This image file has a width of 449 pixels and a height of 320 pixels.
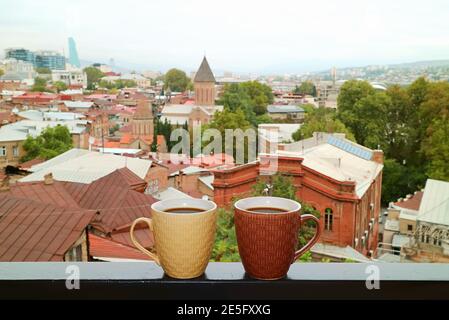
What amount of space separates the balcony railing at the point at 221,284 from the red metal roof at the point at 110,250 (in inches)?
25.6

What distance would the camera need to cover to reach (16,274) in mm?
688

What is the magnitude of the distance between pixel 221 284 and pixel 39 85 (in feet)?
10.3

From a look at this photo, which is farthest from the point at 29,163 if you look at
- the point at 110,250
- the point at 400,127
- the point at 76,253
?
the point at 400,127

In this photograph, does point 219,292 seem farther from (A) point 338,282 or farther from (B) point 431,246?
(B) point 431,246

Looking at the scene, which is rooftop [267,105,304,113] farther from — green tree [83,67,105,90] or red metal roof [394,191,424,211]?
green tree [83,67,105,90]

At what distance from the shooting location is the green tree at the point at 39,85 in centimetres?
329

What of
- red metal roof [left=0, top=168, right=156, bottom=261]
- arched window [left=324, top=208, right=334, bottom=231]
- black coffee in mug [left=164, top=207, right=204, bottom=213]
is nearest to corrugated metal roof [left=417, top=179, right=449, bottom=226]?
arched window [left=324, top=208, right=334, bottom=231]

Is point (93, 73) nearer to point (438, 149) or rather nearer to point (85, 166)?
point (85, 166)

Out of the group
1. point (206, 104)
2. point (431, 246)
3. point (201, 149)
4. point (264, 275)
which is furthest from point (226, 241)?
point (206, 104)

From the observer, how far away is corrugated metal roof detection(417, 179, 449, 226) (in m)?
2.96

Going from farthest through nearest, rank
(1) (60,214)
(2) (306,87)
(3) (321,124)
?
(3) (321,124)
(2) (306,87)
(1) (60,214)

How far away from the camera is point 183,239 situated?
0.65m

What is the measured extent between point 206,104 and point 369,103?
2742 millimetres
